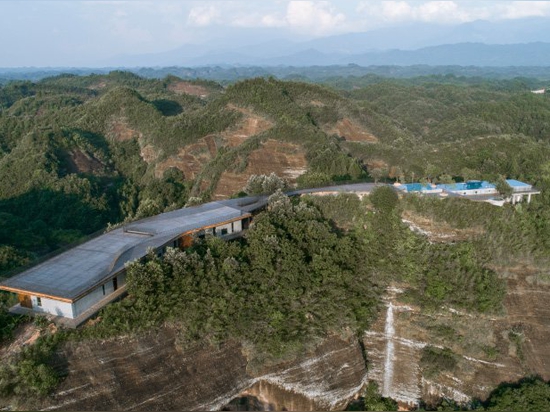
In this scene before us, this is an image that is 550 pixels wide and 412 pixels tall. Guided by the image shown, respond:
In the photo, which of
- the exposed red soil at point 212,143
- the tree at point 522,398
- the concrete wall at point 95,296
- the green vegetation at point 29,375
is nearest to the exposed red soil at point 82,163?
the exposed red soil at point 212,143

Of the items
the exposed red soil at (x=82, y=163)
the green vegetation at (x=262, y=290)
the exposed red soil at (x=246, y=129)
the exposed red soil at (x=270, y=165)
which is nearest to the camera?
the green vegetation at (x=262, y=290)

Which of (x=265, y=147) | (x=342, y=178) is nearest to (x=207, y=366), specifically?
(x=342, y=178)

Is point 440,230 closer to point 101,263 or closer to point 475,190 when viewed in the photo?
point 475,190

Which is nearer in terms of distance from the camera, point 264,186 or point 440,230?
point 440,230

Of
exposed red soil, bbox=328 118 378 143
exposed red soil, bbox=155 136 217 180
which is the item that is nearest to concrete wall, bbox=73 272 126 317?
exposed red soil, bbox=155 136 217 180

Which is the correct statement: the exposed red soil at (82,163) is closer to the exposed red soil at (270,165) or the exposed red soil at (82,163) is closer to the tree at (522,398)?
the exposed red soil at (270,165)

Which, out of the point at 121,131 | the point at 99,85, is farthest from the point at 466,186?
the point at 99,85

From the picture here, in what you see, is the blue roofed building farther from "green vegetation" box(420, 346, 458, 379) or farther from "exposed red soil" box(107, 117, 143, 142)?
"exposed red soil" box(107, 117, 143, 142)
